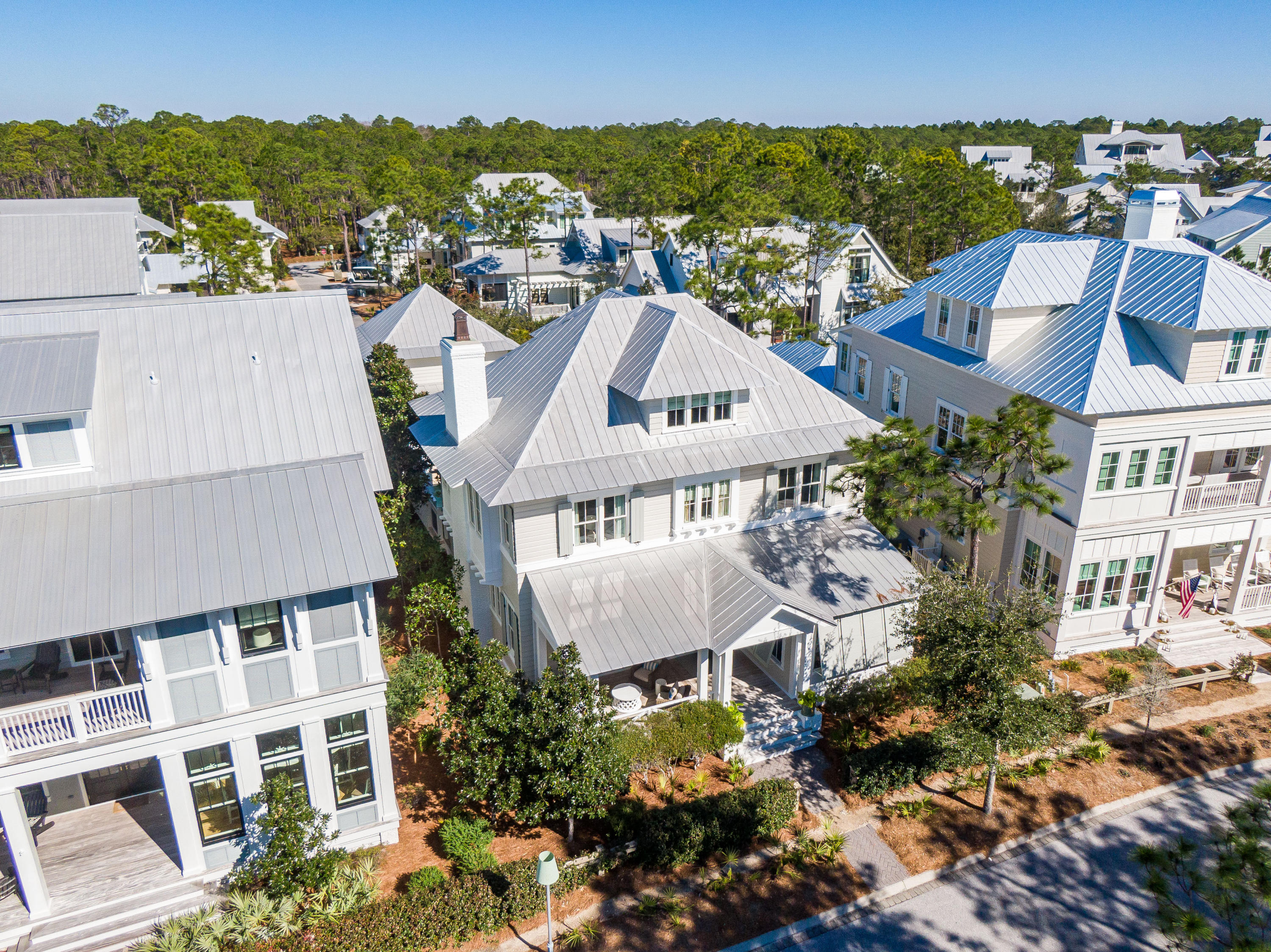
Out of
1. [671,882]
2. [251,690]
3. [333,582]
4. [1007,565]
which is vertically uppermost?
[333,582]

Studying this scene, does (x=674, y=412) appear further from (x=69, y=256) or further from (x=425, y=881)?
(x=69, y=256)

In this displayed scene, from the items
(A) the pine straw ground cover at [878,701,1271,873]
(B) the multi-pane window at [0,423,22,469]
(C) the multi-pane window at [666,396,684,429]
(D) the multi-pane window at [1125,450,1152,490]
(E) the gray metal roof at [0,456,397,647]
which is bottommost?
(A) the pine straw ground cover at [878,701,1271,873]

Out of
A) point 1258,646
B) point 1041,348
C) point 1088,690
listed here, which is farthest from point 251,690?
point 1258,646

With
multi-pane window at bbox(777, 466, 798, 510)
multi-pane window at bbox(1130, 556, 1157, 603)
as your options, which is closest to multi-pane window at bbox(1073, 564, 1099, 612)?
multi-pane window at bbox(1130, 556, 1157, 603)

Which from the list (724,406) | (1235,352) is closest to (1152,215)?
(1235,352)

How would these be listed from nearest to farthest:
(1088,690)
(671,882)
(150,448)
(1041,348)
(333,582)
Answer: (333,582) < (671,882) < (150,448) < (1088,690) < (1041,348)

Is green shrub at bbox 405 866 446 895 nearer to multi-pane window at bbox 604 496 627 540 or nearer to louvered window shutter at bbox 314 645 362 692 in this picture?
louvered window shutter at bbox 314 645 362 692

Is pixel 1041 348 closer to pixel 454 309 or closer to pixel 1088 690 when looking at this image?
pixel 1088 690
